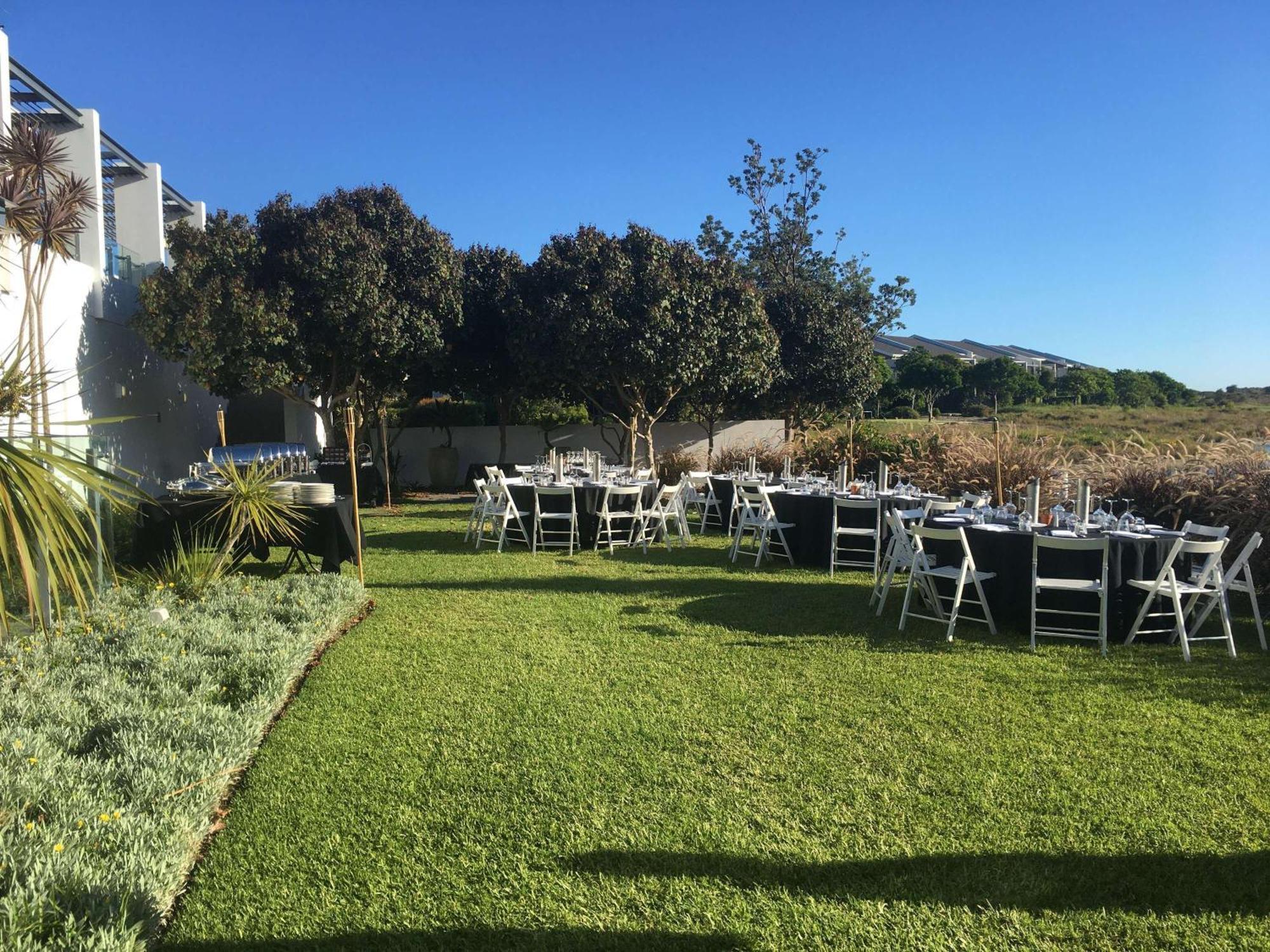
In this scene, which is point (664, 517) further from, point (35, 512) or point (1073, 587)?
point (35, 512)

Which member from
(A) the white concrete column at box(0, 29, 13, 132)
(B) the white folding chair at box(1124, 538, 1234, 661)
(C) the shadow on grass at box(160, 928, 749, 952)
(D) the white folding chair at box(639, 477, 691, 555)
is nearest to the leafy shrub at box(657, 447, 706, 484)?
(D) the white folding chair at box(639, 477, 691, 555)

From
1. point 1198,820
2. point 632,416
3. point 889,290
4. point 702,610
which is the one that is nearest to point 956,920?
point 1198,820

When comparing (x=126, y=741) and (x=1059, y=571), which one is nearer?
(x=126, y=741)

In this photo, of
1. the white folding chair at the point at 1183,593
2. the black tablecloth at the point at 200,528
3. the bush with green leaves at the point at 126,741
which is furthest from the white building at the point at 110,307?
the white folding chair at the point at 1183,593

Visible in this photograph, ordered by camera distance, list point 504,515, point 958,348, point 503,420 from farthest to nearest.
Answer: point 958,348, point 503,420, point 504,515

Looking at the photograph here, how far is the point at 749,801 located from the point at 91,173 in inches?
552

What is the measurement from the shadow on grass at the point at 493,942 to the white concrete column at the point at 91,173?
12777 mm

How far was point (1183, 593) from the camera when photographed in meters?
5.94

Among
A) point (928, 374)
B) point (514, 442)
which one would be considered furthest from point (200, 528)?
point (928, 374)

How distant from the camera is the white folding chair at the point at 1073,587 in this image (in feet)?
18.3

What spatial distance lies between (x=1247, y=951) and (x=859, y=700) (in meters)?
2.20

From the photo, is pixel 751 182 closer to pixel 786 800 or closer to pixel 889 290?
pixel 889 290

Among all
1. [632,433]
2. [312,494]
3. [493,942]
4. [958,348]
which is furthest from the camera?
[958,348]

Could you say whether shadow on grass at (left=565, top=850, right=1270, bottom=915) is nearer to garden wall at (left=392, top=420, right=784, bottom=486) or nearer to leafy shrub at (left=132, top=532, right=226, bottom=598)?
leafy shrub at (left=132, top=532, right=226, bottom=598)
